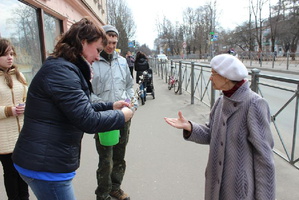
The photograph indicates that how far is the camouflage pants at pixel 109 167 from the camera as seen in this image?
267cm

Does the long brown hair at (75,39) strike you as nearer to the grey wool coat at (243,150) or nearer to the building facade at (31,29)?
the grey wool coat at (243,150)

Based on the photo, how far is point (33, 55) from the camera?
6547mm

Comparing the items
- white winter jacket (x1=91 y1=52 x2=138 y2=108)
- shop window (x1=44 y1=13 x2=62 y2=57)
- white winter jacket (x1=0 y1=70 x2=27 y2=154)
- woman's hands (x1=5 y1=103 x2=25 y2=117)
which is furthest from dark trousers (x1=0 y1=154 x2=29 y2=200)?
shop window (x1=44 y1=13 x2=62 y2=57)

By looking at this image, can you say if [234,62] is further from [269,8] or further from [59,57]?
[269,8]

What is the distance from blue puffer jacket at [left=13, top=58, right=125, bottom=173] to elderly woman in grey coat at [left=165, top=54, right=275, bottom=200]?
33.7 inches

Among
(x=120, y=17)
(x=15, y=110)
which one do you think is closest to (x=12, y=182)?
(x=15, y=110)

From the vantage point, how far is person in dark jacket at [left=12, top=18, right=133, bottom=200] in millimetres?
1422

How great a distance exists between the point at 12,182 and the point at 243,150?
2.23 meters

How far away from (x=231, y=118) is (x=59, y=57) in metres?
1.18

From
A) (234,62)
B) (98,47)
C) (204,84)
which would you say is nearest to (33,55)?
(204,84)

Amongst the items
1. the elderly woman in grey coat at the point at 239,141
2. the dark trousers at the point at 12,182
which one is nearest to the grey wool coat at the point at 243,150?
the elderly woman in grey coat at the point at 239,141

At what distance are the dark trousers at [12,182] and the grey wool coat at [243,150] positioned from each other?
6.34 ft

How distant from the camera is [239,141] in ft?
5.55

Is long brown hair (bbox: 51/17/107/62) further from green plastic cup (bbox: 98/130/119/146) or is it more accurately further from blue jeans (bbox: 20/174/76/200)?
green plastic cup (bbox: 98/130/119/146)
